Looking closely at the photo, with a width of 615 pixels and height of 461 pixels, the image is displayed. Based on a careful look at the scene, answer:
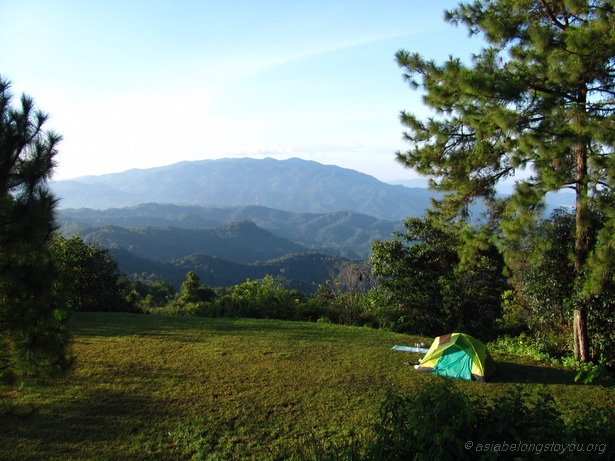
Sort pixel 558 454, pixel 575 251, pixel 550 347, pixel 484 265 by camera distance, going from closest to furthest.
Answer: pixel 558 454 < pixel 575 251 < pixel 550 347 < pixel 484 265

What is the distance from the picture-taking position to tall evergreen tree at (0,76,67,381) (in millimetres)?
3920

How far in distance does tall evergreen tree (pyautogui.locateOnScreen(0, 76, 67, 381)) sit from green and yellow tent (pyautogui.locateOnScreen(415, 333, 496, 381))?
5.60 metres

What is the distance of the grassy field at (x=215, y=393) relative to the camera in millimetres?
4586

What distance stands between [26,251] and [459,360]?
6382 millimetres

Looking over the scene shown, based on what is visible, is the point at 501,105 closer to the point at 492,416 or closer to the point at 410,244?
the point at 492,416

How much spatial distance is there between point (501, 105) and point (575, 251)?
2.88 meters

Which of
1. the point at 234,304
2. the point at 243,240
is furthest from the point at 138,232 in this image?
the point at 234,304

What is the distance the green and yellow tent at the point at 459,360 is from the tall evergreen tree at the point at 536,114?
5.90 feet

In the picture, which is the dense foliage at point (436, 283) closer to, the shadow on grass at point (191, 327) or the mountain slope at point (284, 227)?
the shadow on grass at point (191, 327)

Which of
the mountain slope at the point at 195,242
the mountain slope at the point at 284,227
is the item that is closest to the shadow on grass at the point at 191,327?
the mountain slope at the point at 195,242

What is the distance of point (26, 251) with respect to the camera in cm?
413

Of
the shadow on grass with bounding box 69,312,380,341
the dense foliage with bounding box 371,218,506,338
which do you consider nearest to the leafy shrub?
the shadow on grass with bounding box 69,312,380,341

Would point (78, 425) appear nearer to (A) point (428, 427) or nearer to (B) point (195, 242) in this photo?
(A) point (428, 427)

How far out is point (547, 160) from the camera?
265 inches
